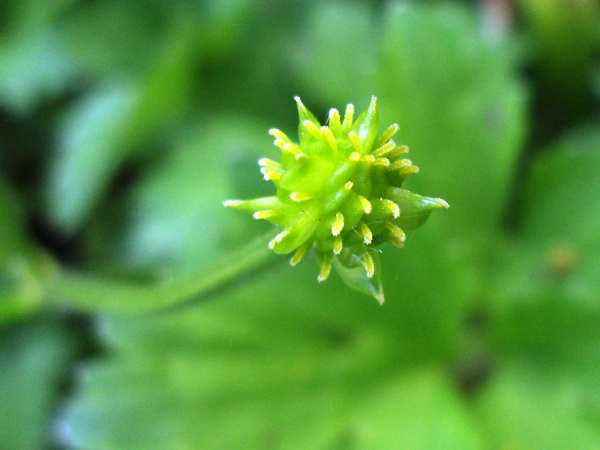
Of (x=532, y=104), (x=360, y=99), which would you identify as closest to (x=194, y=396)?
(x=360, y=99)

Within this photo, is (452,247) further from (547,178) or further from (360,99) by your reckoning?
(360,99)

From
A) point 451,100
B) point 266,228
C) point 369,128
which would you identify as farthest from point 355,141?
point 451,100

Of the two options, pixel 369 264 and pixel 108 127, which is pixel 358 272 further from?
pixel 108 127

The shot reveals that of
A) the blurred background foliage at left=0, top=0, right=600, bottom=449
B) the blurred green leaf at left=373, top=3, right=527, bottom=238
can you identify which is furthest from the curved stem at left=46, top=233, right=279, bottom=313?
the blurred green leaf at left=373, top=3, right=527, bottom=238

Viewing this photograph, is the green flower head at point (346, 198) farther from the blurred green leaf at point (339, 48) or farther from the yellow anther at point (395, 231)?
the blurred green leaf at point (339, 48)

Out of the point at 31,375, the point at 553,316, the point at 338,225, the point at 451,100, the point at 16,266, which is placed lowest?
the point at 31,375

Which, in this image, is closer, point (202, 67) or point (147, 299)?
point (147, 299)
